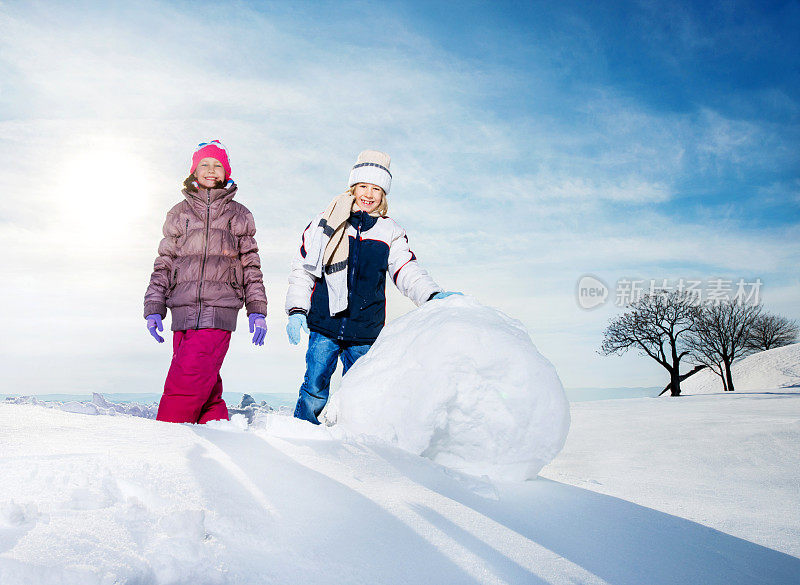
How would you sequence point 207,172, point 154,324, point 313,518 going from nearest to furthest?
1. point 313,518
2. point 154,324
3. point 207,172

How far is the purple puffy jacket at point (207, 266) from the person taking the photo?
4191 millimetres

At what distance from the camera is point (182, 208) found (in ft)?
14.3

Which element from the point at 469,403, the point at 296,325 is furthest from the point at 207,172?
the point at 469,403

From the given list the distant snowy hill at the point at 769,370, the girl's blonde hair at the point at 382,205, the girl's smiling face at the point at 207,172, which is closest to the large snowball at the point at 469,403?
the girl's blonde hair at the point at 382,205

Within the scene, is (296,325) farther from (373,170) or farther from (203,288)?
(373,170)

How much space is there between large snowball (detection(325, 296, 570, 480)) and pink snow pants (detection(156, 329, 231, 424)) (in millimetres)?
1750

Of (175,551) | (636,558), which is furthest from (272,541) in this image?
(636,558)

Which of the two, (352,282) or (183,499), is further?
(352,282)

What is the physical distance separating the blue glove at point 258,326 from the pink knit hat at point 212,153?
4.18 feet

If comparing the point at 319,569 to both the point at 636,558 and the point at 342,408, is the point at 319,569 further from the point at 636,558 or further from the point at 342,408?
the point at 342,408

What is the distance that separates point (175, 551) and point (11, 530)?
0.40 metres

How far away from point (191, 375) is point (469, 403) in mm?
2466

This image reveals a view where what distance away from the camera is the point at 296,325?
3.97m

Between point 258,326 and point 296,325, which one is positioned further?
point 258,326
